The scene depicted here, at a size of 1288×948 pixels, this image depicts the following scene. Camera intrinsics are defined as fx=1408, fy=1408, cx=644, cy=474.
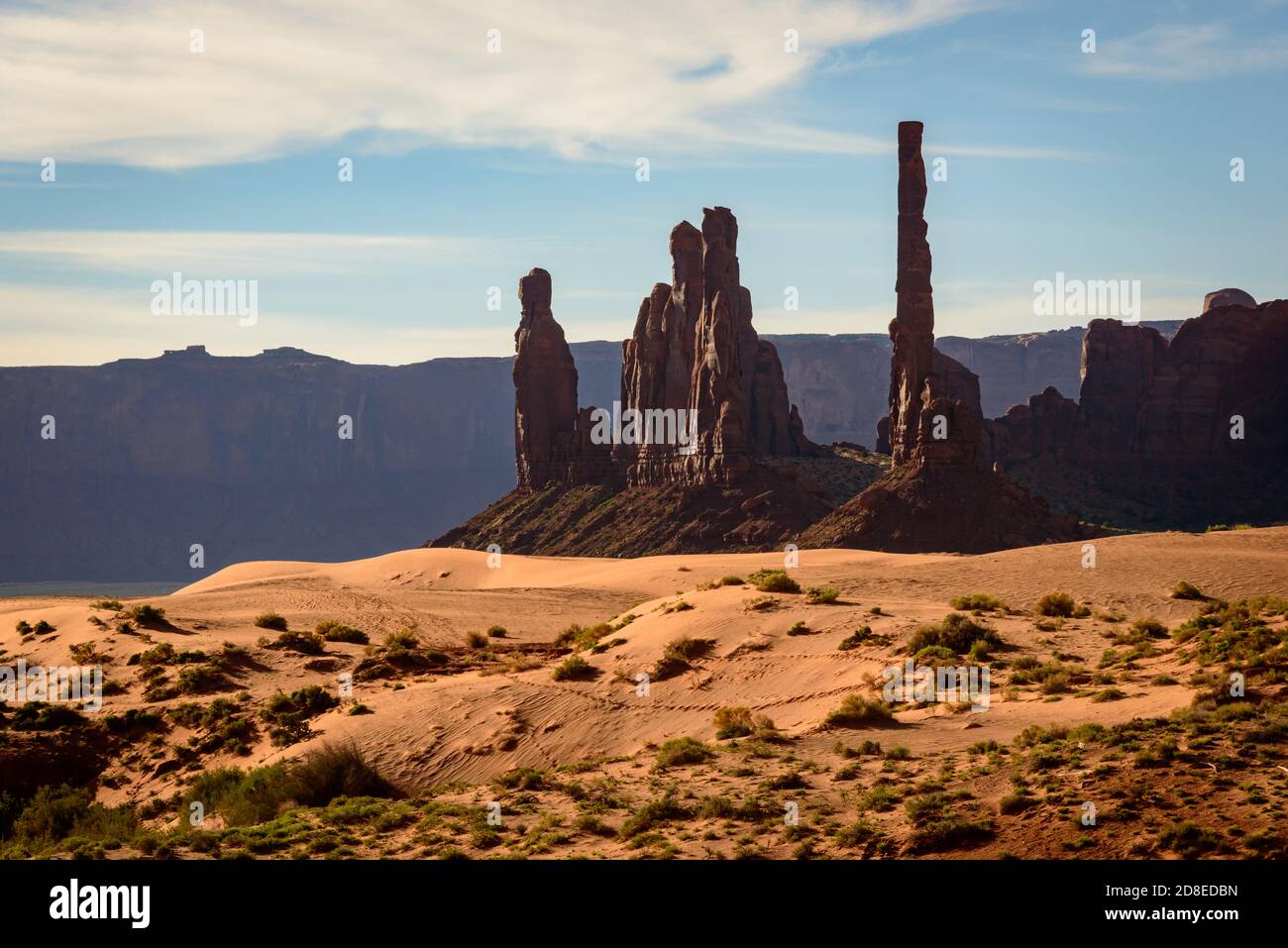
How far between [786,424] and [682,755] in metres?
88.9

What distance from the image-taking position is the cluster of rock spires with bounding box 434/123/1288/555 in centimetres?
9294

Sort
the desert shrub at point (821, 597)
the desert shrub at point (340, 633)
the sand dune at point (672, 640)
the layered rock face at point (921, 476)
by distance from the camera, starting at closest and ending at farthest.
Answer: the sand dune at point (672, 640), the desert shrub at point (821, 597), the desert shrub at point (340, 633), the layered rock face at point (921, 476)

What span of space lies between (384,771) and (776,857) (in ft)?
36.9

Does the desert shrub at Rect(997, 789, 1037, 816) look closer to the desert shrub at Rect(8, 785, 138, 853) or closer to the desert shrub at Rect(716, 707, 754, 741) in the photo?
the desert shrub at Rect(716, 707, 754, 741)

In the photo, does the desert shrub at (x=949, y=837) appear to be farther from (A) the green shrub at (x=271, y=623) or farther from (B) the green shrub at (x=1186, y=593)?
(A) the green shrub at (x=271, y=623)

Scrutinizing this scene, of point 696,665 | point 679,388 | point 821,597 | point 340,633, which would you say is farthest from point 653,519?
point 696,665

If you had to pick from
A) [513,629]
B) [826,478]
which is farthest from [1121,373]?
[513,629]

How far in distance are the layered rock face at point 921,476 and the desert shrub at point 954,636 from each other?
143ft

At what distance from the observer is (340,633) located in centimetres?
4338

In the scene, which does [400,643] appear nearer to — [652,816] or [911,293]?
[652,816]

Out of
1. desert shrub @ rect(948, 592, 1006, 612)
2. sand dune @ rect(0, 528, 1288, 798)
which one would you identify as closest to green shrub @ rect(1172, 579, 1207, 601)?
sand dune @ rect(0, 528, 1288, 798)

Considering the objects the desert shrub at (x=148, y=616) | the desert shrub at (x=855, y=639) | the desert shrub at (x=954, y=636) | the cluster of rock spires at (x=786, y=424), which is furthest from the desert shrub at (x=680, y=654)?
the cluster of rock spires at (x=786, y=424)

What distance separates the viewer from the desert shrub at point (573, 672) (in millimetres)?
32812
